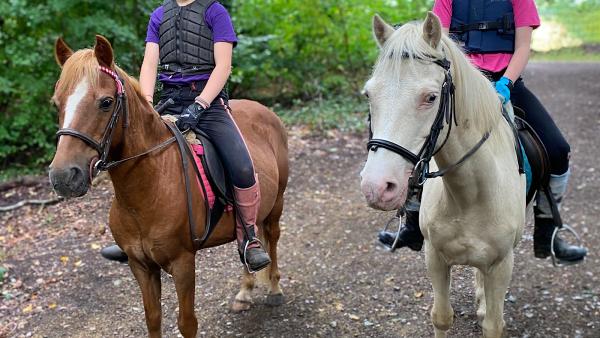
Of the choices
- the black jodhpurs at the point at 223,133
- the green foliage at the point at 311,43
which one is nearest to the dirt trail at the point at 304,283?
the black jodhpurs at the point at 223,133

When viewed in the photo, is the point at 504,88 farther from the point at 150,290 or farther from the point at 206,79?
the point at 150,290

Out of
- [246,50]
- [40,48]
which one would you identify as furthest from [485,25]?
[40,48]

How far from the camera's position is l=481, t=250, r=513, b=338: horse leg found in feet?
10.5

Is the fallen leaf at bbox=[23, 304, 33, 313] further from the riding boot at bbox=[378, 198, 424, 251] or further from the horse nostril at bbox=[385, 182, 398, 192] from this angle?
the horse nostril at bbox=[385, 182, 398, 192]

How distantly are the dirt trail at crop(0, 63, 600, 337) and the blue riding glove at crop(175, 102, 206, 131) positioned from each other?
182 cm

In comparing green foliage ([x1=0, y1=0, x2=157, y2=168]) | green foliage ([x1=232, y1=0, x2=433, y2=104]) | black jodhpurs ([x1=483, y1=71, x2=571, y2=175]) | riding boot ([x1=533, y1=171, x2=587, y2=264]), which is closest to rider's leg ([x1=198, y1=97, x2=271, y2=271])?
black jodhpurs ([x1=483, y1=71, x2=571, y2=175])

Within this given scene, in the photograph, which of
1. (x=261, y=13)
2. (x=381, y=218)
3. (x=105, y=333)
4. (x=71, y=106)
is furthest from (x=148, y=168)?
(x=261, y=13)

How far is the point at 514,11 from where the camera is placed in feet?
11.4

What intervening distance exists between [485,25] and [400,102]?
1.55 meters

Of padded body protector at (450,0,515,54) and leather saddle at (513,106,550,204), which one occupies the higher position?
padded body protector at (450,0,515,54)

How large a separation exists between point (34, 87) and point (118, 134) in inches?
236


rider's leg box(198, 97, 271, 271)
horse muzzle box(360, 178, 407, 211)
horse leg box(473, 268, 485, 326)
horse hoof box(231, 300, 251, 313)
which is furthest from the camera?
horse hoof box(231, 300, 251, 313)

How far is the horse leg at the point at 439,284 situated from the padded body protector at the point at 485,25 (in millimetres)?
1360

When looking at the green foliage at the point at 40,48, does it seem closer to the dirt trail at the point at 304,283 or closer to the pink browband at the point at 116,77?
the dirt trail at the point at 304,283
